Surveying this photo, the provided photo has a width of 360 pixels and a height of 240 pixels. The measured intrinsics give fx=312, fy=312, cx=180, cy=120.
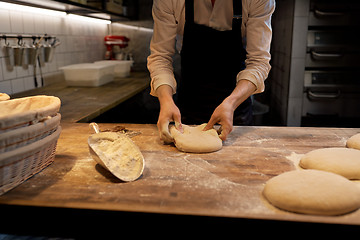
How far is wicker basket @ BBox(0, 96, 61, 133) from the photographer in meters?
0.75

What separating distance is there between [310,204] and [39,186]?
0.70 meters

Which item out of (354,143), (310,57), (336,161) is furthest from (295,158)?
(310,57)

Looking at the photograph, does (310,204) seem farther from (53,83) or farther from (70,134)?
(53,83)

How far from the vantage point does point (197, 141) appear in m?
1.13

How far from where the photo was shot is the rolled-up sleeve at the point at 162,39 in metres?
1.49

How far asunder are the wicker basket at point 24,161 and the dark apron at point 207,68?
959 mm

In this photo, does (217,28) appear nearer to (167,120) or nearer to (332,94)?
(167,120)

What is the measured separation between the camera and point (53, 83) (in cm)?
276

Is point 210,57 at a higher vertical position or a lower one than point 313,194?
higher

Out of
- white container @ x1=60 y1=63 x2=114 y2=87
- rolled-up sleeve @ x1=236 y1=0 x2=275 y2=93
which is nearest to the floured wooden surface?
rolled-up sleeve @ x1=236 y1=0 x2=275 y2=93

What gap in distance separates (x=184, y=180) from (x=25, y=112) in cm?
46

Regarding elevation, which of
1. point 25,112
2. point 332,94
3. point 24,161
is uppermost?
point 25,112

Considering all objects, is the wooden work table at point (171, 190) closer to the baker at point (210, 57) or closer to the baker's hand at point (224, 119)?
the baker's hand at point (224, 119)

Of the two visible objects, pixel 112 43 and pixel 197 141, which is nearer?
pixel 197 141
